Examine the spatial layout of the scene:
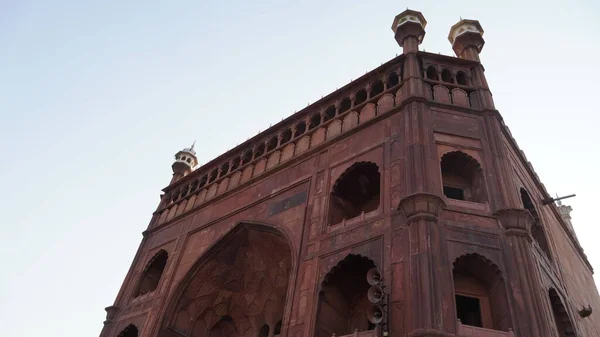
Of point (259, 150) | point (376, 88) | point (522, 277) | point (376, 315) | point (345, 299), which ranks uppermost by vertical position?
point (376, 88)

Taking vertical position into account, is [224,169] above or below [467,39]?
below

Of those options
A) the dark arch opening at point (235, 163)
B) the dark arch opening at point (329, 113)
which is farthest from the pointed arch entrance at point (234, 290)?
the dark arch opening at point (329, 113)

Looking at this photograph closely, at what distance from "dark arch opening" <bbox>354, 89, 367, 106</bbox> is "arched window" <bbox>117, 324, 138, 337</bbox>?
12013 millimetres

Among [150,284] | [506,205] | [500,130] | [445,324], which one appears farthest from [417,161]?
[150,284]

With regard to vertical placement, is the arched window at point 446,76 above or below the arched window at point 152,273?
above

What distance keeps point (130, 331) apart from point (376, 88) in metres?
13.3

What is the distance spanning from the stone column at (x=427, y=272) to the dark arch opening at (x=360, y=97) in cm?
659

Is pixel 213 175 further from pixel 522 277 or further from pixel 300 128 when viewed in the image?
pixel 522 277

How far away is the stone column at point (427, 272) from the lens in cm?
946

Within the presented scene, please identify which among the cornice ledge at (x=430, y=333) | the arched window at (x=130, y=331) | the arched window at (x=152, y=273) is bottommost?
the cornice ledge at (x=430, y=333)

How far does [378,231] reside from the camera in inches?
480

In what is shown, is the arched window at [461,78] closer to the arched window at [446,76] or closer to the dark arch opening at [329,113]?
the arched window at [446,76]

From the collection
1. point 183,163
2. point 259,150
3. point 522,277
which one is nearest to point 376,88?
point 259,150

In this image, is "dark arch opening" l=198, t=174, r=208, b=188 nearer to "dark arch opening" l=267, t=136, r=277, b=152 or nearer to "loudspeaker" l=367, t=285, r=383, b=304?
"dark arch opening" l=267, t=136, r=277, b=152
